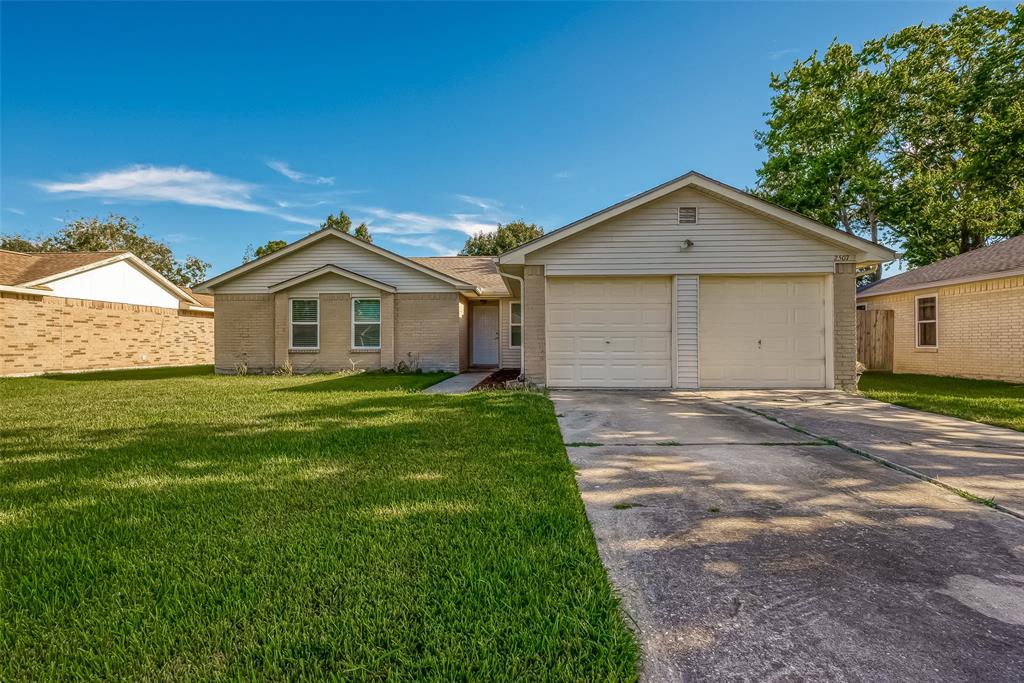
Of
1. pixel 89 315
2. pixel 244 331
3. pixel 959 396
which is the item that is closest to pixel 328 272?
pixel 244 331

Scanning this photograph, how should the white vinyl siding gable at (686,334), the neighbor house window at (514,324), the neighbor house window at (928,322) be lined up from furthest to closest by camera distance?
the neighbor house window at (514,324)
the neighbor house window at (928,322)
the white vinyl siding gable at (686,334)

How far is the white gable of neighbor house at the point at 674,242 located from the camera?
9.78 m

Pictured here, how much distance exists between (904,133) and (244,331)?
101ft

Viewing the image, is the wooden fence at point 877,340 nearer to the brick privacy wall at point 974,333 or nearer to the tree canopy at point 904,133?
the brick privacy wall at point 974,333

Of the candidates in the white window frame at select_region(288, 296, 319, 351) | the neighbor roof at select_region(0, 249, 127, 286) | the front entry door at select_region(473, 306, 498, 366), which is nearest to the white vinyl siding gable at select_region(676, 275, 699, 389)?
the front entry door at select_region(473, 306, 498, 366)

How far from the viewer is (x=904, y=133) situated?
22.5 metres

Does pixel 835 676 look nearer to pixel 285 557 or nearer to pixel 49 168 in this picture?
pixel 285 557

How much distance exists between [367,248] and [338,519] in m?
12.9

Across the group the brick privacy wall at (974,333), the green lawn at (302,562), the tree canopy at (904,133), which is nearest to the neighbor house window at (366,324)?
the green lawn at (302,562)

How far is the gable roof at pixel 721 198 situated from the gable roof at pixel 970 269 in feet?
16.8

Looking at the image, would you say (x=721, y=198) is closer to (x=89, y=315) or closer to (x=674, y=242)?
(x=674, y=242)

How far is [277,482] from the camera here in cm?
395

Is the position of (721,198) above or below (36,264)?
above

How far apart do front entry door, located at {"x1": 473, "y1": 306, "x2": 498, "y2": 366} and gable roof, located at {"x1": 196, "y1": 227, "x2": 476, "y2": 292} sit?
292cm
